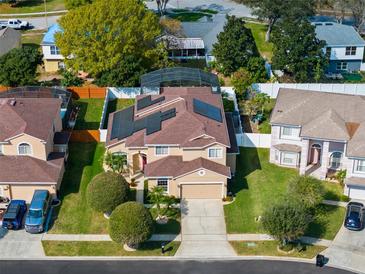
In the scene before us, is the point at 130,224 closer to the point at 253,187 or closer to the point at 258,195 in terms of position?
the point at 258,195

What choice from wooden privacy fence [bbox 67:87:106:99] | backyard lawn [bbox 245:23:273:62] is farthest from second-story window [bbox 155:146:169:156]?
backyard lawn [bbox 245:23:273:62]

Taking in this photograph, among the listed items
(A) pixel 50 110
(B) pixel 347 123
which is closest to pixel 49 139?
(A) pixel 50 110

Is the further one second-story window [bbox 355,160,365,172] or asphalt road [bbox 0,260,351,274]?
second-story window [bbox 355,160,365,172]

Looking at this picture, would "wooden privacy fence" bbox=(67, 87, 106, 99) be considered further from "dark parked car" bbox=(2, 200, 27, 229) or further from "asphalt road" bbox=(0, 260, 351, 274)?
"asphalt road" bbox=(0, 260, 351, 274)

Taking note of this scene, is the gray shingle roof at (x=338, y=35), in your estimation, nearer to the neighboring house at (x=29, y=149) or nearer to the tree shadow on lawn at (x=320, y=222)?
the tree shadow on lawn at (x=320, y=222)

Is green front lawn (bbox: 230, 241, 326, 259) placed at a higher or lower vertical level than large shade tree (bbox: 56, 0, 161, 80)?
lower

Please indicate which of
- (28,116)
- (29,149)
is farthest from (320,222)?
(28,116)

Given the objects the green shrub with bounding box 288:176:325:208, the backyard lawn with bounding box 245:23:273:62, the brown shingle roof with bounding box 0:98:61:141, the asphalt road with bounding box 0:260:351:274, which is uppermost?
the backyard lawn with bounding box 245:23:273:62

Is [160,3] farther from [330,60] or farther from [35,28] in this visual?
[330,60]
